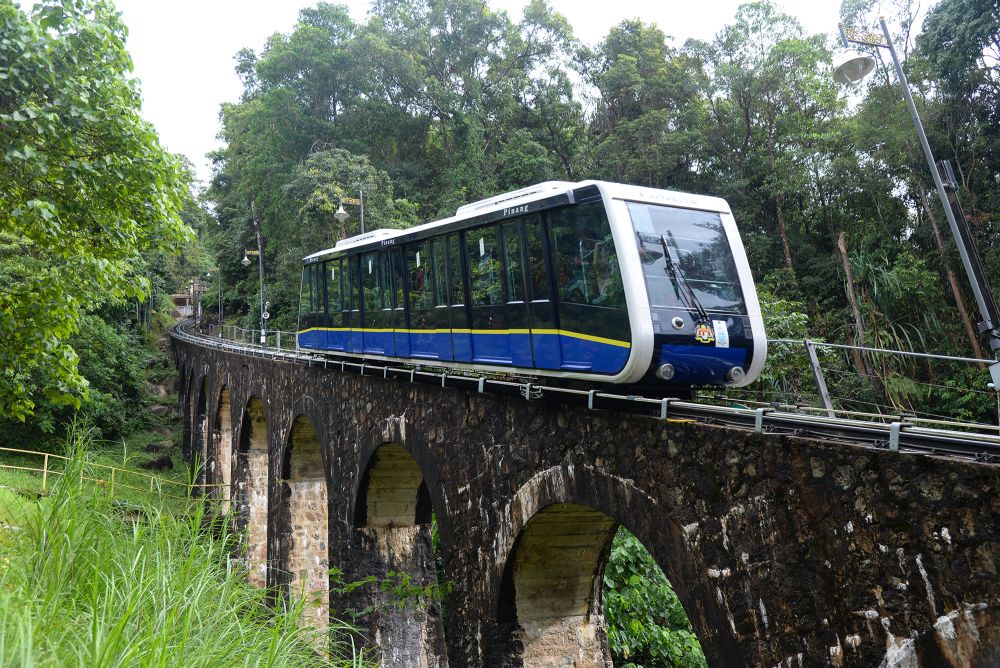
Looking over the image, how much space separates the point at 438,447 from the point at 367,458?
2516 mm

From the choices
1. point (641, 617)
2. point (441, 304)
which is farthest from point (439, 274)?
point (641, 617)

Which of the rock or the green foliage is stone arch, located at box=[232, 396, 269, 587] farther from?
the green foliage

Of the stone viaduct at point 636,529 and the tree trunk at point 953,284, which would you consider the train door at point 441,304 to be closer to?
the stone viaduct at point 636,529

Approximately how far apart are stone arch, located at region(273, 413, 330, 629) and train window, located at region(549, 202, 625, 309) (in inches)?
367

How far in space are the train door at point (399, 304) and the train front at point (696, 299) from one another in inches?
173

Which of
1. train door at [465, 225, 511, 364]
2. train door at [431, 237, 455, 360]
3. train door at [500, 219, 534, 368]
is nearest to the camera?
train door at [500, 219, 534, 368]

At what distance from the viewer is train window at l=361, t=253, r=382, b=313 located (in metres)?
10.3

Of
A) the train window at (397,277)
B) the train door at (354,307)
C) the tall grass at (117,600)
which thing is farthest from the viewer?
the train door at (354,307)

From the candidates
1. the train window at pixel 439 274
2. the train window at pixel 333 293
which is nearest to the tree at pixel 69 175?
the train window at pixel 439 274

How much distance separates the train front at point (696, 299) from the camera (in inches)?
211

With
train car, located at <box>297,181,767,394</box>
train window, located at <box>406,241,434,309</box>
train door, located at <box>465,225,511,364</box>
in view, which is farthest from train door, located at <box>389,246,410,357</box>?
train door, located at <box>465,225,511,364</box>

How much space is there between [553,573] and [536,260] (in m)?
2.88

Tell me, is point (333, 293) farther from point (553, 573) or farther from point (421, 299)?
point (553, 573)

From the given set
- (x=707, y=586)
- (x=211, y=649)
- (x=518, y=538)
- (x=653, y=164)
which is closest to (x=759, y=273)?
(x=653, y=164)
